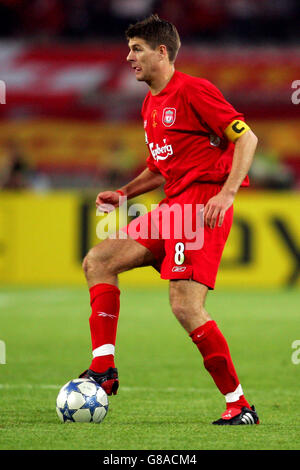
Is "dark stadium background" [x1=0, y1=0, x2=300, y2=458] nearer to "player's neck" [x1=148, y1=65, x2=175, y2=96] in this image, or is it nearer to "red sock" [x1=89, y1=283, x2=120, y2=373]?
"red sock" [x1=89, y1=283, x2=120, y2=373]

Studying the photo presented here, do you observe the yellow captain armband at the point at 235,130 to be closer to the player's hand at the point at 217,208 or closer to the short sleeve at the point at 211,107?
the short sleeve at the point at 211,107

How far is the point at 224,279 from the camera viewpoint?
43.5ft

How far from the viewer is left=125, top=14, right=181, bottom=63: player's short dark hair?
5219 millimetres

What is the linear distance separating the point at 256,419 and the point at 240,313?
5.65 metres

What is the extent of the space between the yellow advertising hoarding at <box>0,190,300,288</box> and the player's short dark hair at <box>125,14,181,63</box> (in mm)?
7889

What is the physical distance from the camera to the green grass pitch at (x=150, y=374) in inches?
180

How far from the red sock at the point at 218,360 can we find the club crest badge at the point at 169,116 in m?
1.08

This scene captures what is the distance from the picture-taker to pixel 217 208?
4.81 meters

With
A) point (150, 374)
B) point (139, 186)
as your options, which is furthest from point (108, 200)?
point (150, 374)

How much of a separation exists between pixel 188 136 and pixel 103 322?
1.13 meters
